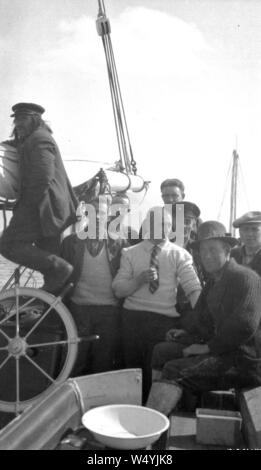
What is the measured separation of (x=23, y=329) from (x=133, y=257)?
97 centimetres

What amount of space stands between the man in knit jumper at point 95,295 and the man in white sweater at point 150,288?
0.09 meters

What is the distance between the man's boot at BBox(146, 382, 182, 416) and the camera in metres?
2.92

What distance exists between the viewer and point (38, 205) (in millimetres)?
3516

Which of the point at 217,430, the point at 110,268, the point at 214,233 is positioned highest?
the point at 214,233

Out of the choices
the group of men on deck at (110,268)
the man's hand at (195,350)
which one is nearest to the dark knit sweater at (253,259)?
the group of men on deck at (110,268)

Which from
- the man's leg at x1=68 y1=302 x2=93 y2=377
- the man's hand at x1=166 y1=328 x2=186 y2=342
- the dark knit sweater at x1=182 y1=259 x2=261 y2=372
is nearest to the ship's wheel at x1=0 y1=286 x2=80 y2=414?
the man's leg at x1=68 y1=302 x2=93 y2=377

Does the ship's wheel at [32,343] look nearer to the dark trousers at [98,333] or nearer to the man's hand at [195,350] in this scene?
the dark trousers at [98,333]

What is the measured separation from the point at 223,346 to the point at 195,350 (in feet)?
1.09

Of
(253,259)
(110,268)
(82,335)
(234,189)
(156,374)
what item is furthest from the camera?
(234,189)

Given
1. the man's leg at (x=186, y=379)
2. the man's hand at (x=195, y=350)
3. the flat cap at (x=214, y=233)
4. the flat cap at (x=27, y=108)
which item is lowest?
the man's leg at (x=186, y=379)

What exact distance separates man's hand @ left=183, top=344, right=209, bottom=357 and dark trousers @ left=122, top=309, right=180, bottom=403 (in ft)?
1.04

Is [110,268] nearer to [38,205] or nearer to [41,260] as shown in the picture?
[41,260]

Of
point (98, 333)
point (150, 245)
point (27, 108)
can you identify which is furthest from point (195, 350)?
point (27, 108)

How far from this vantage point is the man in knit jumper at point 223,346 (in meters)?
2.94
